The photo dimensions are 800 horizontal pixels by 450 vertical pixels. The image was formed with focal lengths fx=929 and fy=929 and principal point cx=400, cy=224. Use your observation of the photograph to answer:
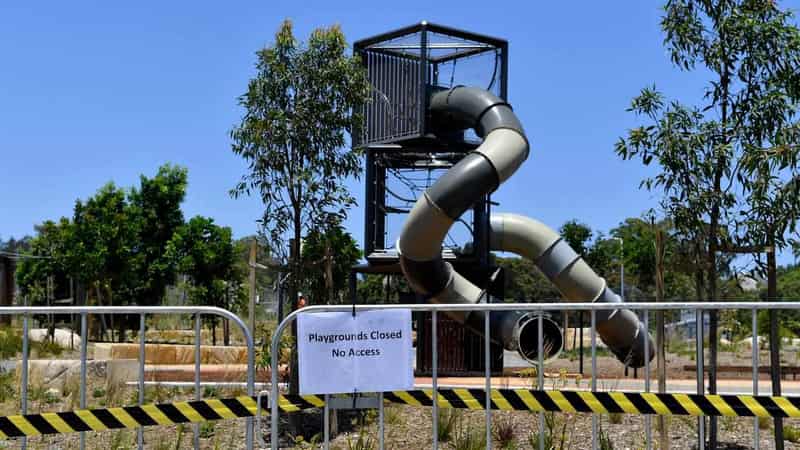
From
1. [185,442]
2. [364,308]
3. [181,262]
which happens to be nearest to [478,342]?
[185,442]

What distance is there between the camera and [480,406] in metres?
6.06

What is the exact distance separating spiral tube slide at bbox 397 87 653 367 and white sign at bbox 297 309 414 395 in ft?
25.4

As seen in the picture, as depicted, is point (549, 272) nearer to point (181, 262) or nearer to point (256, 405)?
point (256, 405)

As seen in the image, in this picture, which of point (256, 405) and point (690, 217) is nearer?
point (256, 405)

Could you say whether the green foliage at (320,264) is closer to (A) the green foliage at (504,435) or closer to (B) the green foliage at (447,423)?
(B) the green foliage at (447,423)

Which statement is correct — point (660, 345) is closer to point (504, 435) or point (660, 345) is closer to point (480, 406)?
point (504, 435)

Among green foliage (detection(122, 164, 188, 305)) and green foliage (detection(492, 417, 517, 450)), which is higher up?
green foliage (detection(122, 164, 188, 305))

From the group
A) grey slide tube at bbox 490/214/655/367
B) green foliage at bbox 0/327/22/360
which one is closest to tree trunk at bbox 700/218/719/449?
grey slide tube at bbox 490/214/655/367

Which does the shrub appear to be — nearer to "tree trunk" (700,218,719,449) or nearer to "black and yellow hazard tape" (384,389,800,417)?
"tree trunk" (700,218,719,449)

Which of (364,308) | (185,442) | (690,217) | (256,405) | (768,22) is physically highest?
(768,22)

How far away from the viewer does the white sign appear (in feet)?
19.7

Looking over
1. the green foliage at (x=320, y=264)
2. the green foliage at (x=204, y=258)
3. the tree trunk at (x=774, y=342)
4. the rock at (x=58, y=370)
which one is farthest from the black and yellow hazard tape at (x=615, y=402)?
the green foliage at (x=204, y=258)

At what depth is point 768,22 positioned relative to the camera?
9.46 m

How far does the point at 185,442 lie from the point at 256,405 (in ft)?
14.2
